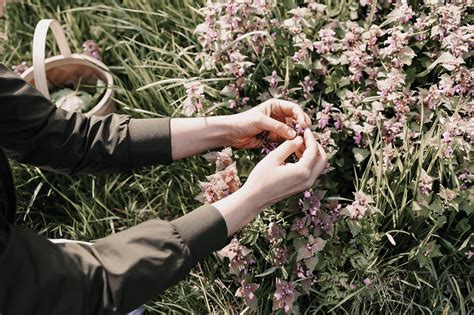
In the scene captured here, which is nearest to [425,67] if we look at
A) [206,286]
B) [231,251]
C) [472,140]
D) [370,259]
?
[472,140]

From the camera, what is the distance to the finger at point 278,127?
1.82 meters

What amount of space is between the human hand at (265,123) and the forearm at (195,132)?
0.08 ft

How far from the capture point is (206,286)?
2031 mm

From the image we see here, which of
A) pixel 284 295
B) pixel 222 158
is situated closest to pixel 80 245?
pixel 222 158

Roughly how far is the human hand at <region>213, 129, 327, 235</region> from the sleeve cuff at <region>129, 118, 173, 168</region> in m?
0.32

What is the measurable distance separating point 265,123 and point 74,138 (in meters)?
0.58

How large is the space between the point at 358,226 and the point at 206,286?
22.3 inches

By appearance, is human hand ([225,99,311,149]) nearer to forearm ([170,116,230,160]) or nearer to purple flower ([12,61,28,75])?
forearm ([170,116,230,160])

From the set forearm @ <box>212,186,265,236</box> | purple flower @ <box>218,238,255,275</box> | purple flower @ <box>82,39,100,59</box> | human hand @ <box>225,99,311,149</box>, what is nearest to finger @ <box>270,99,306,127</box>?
human hand @ <box>225,99,311,149</box>

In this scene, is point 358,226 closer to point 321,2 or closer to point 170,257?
point 170,257

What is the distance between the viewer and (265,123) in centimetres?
183

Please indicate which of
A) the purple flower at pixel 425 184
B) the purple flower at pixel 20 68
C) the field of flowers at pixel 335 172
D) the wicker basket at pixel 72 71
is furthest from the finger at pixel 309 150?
the purple flower at pixel 20 68

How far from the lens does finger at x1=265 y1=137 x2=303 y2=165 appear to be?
67.4 inches

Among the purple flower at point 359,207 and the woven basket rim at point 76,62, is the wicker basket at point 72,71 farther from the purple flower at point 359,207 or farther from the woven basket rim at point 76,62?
the purple flower at point 359,207
